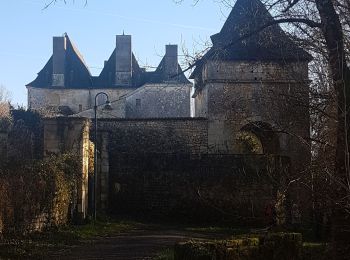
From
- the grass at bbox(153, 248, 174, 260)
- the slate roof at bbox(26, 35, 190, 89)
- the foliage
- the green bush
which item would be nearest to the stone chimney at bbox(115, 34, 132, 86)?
the slate roof at bbox(26, 35, 190, 89)

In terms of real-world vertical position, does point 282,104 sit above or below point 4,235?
above

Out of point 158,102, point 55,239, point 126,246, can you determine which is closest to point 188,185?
point 126,246

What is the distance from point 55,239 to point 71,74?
3661 cm

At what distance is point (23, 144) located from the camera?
2423cm

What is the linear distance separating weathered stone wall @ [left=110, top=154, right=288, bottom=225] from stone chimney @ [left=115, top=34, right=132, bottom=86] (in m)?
22.9

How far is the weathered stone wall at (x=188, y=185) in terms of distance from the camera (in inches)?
934

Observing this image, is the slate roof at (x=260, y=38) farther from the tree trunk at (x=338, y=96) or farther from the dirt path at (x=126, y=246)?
the dirt path at (x=126, y=246)

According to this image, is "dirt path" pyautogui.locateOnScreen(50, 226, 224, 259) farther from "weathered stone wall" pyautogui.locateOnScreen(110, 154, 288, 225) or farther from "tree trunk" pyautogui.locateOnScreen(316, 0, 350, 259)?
"weathered stone wall" pyautogui.locateOnScreen(110, 154, 288, 225)

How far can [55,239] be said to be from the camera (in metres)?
13.8

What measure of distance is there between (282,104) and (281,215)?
6476 mm

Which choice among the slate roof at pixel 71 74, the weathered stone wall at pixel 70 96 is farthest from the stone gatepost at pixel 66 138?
the slate roof at pixel 71 74

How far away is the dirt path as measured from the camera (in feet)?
39.4

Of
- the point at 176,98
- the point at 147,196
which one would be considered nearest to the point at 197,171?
the point at 147,196

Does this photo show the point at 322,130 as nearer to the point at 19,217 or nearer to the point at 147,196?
the point at 19,217
